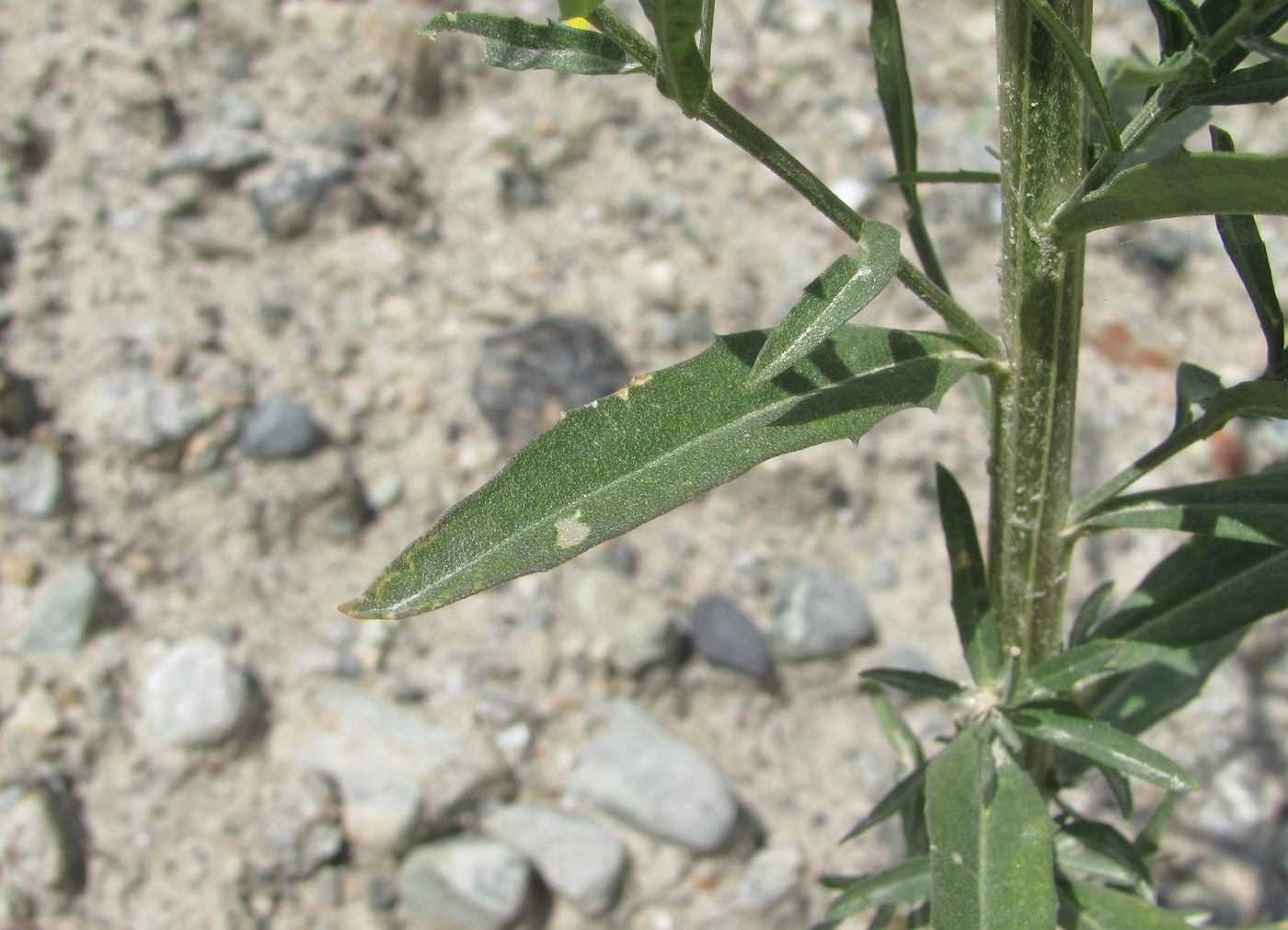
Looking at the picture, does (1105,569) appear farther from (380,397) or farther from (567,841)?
(380,397)

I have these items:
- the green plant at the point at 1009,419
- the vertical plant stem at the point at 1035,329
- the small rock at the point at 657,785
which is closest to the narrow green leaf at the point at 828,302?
the green plant at the point at 1009,419

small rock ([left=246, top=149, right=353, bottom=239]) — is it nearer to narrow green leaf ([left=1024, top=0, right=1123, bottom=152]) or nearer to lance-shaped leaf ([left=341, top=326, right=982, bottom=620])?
lance-shaped leaf ([left=341, top=326, right=982, bottom=620])

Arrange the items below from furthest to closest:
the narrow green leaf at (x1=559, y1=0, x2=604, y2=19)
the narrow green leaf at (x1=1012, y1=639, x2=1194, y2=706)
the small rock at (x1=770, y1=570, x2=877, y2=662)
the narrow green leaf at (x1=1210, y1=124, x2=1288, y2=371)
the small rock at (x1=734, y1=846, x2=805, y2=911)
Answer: the small rock at (x1=770, y1=570, x2=877, y2=662)
the small rock at (x1=734, y1=846, x2=805, y2=911)
the narrow green leaf at (x1=1012, y1=639, x2=1194, y2=706)
the narrow green leaf at (x1=1210, y1=124, x2=1288, y2=371)
the narrow green leaf at (x1=559, y1=0, x2=604, y2=19)

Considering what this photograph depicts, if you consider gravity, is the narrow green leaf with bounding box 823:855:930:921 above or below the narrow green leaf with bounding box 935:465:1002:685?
below

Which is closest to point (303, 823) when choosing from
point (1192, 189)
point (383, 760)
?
point (383, 760)

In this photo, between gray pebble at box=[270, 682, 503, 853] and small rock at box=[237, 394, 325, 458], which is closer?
gray pebble at box=[270, 682, 503, 853]

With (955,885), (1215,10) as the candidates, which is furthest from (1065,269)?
(955,885)

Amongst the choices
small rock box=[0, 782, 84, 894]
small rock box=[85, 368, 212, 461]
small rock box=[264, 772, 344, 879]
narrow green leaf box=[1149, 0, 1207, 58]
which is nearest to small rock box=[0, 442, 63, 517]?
small rock box=[85, 368, 212, 461]
